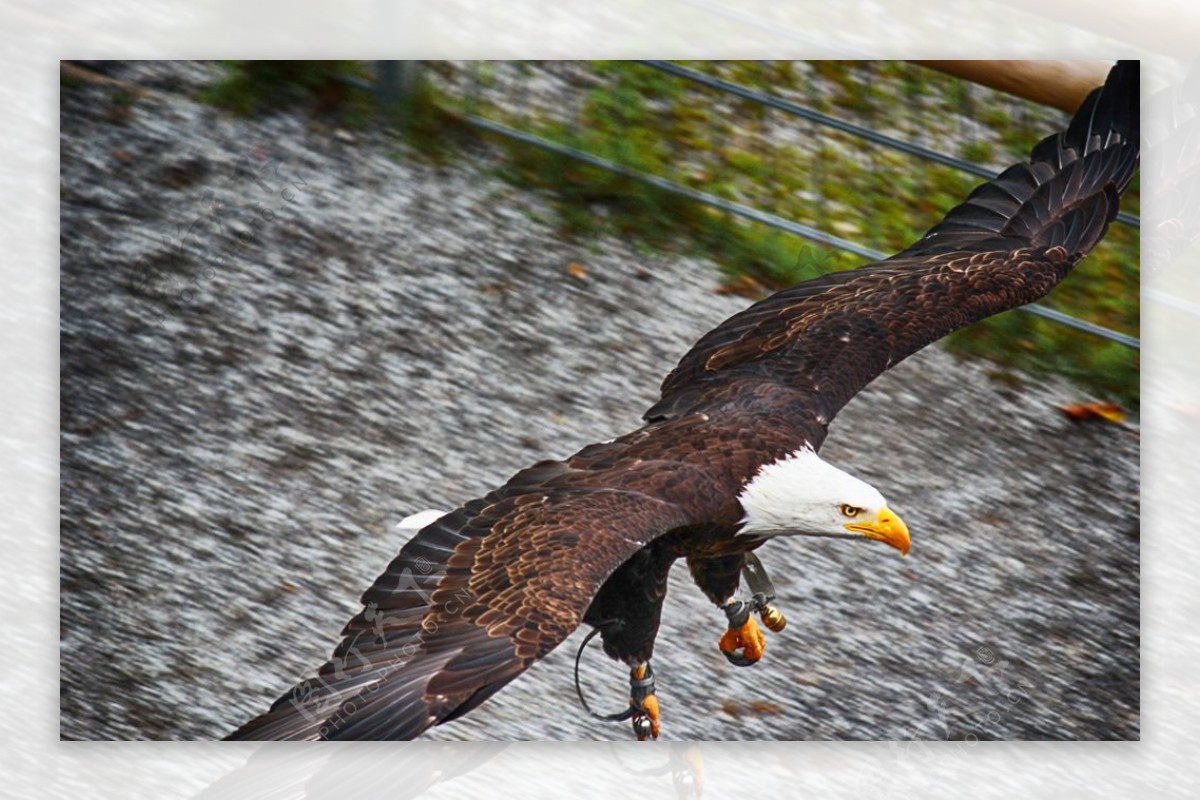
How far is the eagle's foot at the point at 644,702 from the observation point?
154 inches

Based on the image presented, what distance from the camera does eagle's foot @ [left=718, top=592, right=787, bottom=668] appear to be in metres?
3.93

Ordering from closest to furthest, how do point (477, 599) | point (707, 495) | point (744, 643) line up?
1. point (477, 599)
2. point (707, 495)
3. point (744, 643)

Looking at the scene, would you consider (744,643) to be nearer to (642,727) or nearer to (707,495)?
(642,727)

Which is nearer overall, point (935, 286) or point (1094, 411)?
point (935, 286)

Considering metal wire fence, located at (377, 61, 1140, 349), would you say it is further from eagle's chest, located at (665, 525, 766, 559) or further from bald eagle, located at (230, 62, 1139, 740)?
eagle's chest, located at (665, 525, 766, 559)

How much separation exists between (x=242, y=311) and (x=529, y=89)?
2.38 ft

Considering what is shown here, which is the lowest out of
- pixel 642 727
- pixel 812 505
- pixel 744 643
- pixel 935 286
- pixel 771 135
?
pixel 642 727

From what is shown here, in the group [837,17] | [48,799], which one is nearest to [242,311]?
[48,799]

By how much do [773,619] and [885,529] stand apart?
0.35 meters

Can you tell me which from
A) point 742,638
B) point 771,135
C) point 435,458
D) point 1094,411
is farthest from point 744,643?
point 771,135

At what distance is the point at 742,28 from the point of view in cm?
405

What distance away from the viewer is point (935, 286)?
388cm

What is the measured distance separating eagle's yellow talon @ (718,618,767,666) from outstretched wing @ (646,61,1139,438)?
1.37ft

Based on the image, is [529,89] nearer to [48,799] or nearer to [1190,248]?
[1190,248]
